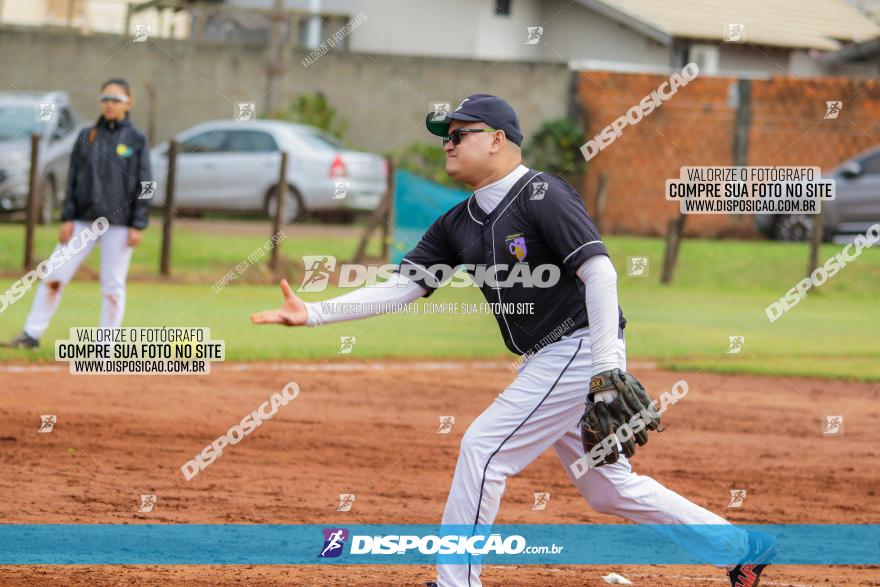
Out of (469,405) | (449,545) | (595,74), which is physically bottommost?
(469,405)

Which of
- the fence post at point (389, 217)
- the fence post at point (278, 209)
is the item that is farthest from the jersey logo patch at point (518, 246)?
the fence post at point (389, 217)

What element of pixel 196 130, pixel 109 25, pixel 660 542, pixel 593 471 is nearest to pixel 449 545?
pixel 593 471

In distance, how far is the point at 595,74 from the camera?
25.1m

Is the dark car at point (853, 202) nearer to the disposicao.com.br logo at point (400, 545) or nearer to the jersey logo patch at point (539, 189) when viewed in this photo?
the disposicao.com.br logo at point (400, 545)

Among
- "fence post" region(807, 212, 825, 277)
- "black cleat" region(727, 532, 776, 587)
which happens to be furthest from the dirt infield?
"fence post" region(807, 212, 825, 277)

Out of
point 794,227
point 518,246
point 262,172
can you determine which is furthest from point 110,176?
point 794,227

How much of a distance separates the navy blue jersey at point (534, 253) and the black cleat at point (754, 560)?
42.8 inches

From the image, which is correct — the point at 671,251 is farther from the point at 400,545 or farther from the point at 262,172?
the point at 400,545

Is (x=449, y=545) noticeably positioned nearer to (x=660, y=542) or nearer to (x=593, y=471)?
(x=593, y=471)

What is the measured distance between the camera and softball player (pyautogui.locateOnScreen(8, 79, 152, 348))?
11656mm

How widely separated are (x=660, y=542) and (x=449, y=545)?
2560 millimetres

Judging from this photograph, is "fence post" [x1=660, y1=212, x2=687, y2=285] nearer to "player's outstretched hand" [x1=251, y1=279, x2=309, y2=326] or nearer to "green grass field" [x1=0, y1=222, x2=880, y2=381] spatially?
"green grass field" [x1=0, y1=222, x2=880, y2=381]

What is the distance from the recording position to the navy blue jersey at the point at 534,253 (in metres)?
5.29

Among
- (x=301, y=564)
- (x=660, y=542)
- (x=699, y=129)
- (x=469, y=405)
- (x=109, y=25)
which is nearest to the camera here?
(x=301, y=564)
